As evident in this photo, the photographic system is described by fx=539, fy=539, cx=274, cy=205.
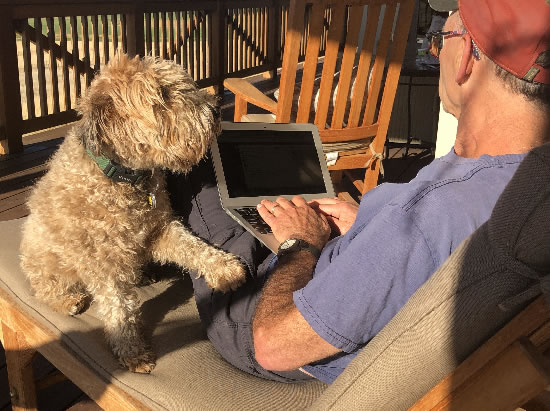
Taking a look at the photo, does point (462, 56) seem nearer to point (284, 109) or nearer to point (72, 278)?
point (72, 278)

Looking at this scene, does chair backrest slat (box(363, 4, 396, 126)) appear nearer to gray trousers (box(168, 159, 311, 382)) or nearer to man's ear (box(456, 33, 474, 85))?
gray trousers (box(168, 159, 311, 382))

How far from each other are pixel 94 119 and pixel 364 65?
7.70 feet

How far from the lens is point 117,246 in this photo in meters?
2.24

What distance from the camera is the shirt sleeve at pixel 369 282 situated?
1.31 m

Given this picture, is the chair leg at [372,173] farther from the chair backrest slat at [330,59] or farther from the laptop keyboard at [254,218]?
the laptop keyboard at [254,218]

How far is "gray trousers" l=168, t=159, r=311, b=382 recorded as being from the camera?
6.07 feet

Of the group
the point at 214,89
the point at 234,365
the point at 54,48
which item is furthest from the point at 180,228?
the point at 214,89

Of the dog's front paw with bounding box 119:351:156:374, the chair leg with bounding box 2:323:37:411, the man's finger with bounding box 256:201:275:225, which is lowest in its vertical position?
the chair leg with bounding box 2:323:37:411

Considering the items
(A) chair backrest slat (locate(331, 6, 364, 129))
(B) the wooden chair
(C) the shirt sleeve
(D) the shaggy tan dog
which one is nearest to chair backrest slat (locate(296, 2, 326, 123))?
(B) the wooden chair

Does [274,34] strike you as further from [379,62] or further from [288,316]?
[288,316]

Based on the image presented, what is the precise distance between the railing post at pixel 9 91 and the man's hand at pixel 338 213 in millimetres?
4689

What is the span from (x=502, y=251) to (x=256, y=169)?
1.75 metres

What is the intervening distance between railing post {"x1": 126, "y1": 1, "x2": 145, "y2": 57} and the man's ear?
6.71 metres

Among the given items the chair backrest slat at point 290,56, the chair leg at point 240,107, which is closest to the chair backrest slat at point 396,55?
the chair backrest slat at point 290,56
